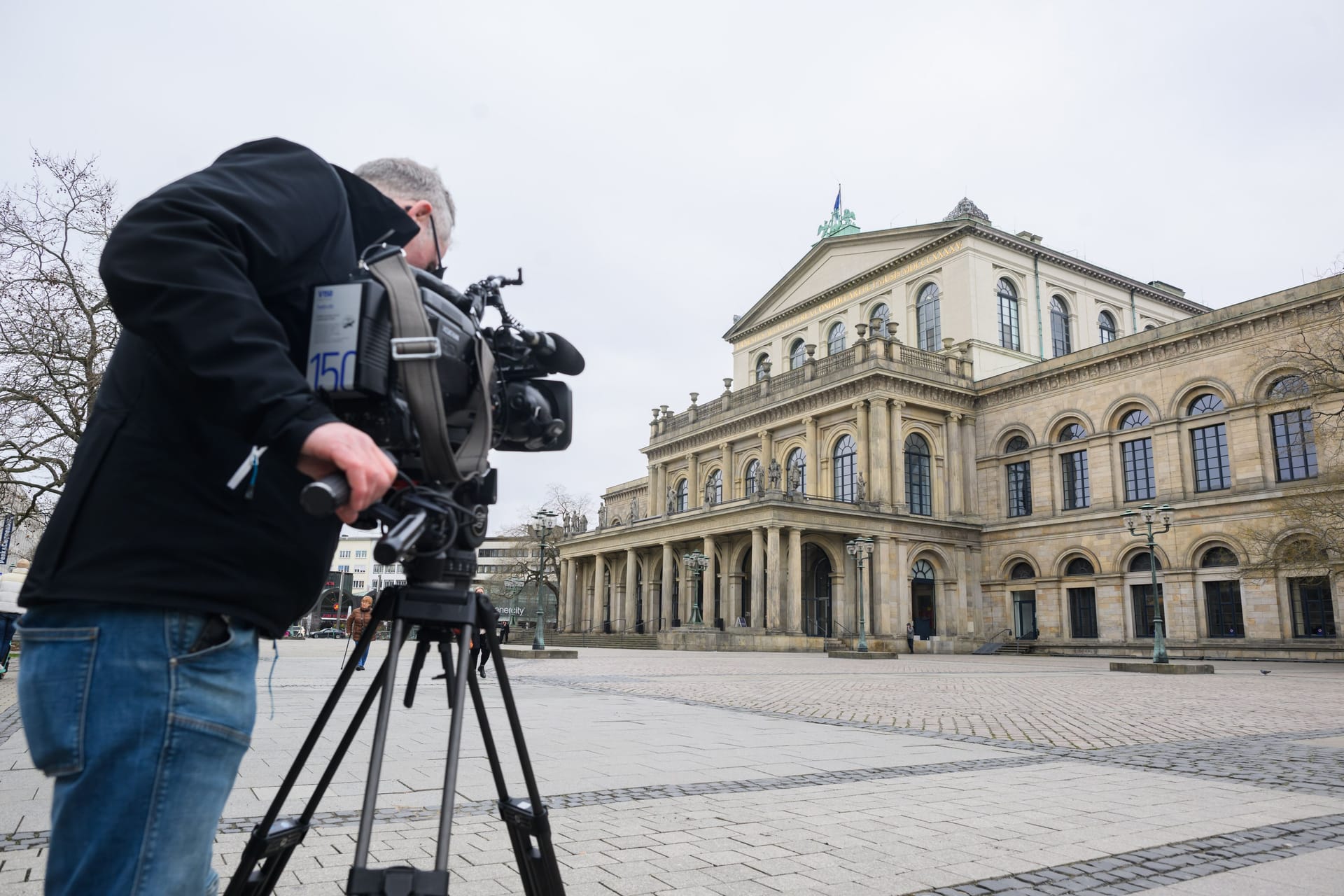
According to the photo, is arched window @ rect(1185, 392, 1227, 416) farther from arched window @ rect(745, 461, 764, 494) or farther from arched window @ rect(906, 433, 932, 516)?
arched window @ rect(745, 461, 764, 494)

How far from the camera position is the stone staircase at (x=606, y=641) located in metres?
40.7

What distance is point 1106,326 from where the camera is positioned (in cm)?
5053

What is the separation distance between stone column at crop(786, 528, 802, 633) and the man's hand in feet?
123

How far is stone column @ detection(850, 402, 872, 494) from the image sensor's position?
1674 inches

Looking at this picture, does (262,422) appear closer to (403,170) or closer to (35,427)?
(403,170)

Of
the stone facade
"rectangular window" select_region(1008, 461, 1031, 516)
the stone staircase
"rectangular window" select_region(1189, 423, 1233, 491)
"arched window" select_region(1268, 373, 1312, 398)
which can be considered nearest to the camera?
"arched window" select_region(1268, 373, 1312, 398)

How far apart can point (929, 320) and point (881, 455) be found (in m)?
10.5

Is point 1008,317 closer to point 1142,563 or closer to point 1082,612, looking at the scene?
point 1142,563

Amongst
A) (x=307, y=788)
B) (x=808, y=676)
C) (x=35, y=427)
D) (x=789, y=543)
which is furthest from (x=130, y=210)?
(x=789, y=543)

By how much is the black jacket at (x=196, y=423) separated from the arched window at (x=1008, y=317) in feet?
159

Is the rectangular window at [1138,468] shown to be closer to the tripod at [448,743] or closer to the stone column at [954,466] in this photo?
the stone column at [954,466]

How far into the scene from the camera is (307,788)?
5387 millimetres

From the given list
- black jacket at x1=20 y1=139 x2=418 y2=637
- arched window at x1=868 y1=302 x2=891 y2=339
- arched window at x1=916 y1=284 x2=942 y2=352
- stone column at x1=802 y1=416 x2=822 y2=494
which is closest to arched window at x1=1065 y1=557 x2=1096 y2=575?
stone column at x1=802 y1=416 x2=822 y2=494

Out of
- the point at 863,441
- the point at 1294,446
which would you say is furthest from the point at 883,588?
the point at 1294,446
